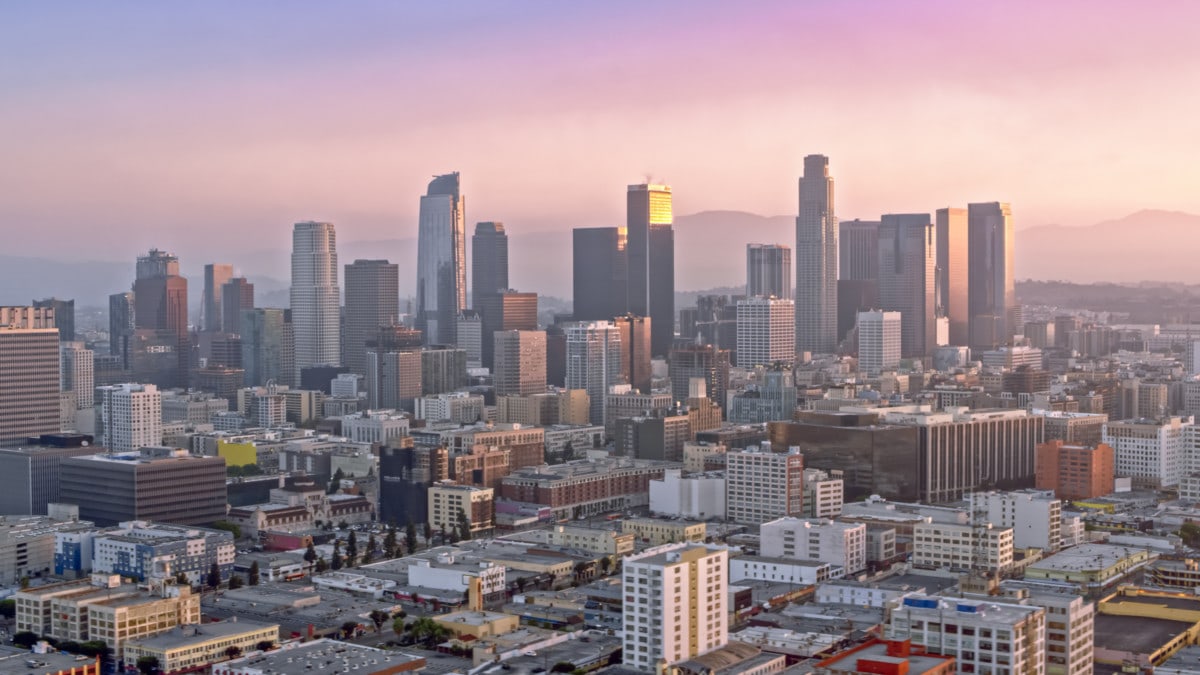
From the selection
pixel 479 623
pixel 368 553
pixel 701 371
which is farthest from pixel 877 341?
pixel 479 623

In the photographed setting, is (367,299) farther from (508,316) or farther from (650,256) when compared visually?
(650,256)

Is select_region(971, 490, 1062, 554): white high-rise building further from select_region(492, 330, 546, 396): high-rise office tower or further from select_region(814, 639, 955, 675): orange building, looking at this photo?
select_region(492, 330, 546, 396): high-rise office tower

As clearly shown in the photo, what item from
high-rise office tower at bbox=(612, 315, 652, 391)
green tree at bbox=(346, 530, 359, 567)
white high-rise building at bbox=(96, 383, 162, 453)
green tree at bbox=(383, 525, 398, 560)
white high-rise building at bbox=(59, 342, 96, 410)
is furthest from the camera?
high-rise office tower at bbox=(612, 315, 652, 391)

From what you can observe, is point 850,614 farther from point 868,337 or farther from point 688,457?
point 868,337

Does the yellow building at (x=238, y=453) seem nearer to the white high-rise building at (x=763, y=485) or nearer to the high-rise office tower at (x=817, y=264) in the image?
the white high-rise building at (x=763, y=485)

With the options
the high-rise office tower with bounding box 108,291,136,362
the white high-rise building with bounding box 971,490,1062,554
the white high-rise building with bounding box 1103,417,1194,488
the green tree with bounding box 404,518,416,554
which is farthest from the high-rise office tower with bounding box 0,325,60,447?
the high-rise office tower with bounding box 108,291,136,362

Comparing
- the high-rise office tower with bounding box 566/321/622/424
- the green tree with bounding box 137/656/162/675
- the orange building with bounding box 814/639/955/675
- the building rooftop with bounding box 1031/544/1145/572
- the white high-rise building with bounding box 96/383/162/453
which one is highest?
the high-rise office tower with bounding box 566/321/622/424
